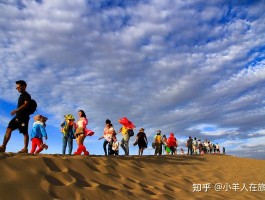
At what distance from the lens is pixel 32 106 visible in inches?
287

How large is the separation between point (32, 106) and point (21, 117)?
38cm

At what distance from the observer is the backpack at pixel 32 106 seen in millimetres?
7230

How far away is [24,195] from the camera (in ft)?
14.7

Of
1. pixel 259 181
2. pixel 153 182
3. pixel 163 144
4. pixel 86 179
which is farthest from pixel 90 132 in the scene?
pixel 163 144

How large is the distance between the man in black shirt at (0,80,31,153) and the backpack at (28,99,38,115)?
0.26 feet

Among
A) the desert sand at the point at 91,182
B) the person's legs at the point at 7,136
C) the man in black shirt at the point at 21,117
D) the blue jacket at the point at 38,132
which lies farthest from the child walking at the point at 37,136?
the desert sand at the point at 91,182

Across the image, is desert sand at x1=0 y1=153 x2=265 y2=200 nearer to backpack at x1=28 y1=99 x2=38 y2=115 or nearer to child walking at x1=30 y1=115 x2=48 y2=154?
backpack at x1=28 y1=99 x2=38 y2=115

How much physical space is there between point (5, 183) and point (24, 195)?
0.34m

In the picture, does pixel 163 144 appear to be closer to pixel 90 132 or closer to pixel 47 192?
pixel 90 132

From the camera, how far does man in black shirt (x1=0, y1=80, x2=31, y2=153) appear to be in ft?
22.9

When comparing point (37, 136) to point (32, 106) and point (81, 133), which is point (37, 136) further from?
point (81, 133)

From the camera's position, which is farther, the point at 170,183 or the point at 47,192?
the point at 170,183

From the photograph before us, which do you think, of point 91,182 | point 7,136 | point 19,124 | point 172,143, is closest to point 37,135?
point 19,124

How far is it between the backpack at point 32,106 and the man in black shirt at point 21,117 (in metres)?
0.08
